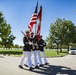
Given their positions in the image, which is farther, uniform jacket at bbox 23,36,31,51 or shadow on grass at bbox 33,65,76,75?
uniform jacket at bbox 23,36,31,51

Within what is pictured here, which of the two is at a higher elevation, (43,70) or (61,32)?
(61,32)

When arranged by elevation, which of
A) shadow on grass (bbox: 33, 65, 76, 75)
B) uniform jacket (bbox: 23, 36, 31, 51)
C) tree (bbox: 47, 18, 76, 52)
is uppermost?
tree (bbox: 47, 18, 76, 52)

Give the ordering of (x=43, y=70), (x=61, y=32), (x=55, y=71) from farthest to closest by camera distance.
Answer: (x=61, y=32) < (x=43, y=70) < (x=55, y=71)

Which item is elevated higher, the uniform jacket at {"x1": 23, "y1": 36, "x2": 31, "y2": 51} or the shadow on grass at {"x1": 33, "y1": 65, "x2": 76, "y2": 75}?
the uniform jacket at {"x1": 23, "y1": 36, "x2": 31, "y2": 51}

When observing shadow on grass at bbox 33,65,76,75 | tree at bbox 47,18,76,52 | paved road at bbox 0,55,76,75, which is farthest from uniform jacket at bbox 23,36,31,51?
tree at bbox 47,18,76,52

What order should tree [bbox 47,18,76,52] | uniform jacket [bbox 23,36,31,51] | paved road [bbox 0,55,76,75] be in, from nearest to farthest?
paved road [bbox 0,55,76,75]
uniform jacket [bbox 23,36,31,51]
tree [bbox 47,18,76,52]

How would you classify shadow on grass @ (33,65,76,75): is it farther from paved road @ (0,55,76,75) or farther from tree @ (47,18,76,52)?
tree @ (47,18,76,52)

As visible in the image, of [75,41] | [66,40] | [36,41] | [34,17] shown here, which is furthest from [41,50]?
[75,41]

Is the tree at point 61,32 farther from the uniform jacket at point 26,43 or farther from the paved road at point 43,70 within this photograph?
the uniform jacket at point 26,43

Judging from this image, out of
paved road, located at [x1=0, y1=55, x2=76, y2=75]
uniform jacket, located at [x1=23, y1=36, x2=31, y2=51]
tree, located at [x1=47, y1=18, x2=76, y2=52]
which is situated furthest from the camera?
tree, located at [x1=47, y1=18, x2=76, y2=52]

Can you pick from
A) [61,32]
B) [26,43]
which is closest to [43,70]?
[26,43]

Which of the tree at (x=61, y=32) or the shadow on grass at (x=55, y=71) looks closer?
the shadow on grass at (x=55, y=71)

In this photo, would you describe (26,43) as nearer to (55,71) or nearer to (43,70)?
(43,70)

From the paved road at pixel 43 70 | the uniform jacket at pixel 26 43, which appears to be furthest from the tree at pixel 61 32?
the uniform jacket at pixel 26 43
